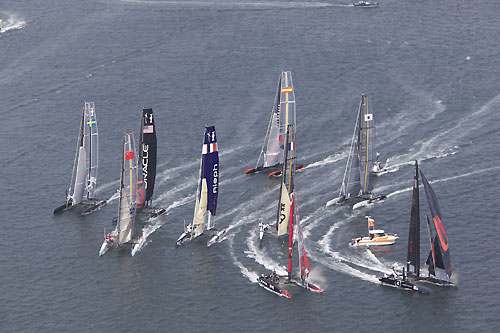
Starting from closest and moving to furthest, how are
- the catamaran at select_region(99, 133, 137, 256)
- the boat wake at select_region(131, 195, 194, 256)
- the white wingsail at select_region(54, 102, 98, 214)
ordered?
the catamaran at select_region(99, 133, 137, 256)
the boat wake at select_region(131, 195, 194, 256)
the white wingsail at select_region(54, 102, 98, 214)

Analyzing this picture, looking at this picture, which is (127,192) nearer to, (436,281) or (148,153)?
(148,153)

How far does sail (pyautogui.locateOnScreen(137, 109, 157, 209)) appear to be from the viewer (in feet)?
569

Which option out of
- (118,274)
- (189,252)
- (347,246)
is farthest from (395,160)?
(118,274)

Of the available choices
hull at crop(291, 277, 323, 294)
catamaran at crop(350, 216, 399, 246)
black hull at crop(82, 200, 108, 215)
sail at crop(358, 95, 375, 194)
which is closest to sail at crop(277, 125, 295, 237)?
catamaran at crop(350, 216, 399, 246)

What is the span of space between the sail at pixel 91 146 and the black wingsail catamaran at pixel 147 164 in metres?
11.9

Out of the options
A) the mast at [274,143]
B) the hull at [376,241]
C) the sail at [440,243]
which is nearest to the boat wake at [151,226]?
the mast at [274,143]

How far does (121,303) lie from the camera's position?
484ft

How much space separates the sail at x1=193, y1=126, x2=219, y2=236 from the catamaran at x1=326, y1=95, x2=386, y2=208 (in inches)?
954

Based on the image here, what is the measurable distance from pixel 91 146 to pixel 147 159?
1346 centimetres

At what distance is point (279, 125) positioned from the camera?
194m

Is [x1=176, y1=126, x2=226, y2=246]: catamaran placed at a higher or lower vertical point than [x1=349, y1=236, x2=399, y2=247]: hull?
higher

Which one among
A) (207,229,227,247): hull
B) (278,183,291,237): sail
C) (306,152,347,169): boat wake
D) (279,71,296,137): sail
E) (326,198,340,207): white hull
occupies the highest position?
(279,71,296,137): sail

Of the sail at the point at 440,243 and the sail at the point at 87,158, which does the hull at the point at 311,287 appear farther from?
the sail at the point at 87,158

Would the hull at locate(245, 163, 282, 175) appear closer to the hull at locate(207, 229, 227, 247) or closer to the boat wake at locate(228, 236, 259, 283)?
the hull at locate(207, 229, 227, 247)
